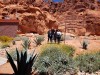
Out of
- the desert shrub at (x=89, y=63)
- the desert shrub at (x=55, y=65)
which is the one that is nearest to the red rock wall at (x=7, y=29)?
the desert shrub at (x=89, y=63)

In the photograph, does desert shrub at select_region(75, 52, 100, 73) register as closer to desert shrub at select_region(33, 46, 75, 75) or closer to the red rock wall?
desert shrub at select_region(33, 46, 75, 75)

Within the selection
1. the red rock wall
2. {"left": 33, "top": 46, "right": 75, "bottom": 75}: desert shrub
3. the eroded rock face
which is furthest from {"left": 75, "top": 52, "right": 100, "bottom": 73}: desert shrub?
the eroded rock face

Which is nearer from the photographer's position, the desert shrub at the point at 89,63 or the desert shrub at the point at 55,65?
the desert shrub at the point at 55,65

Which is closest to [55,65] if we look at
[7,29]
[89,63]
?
[89,63]

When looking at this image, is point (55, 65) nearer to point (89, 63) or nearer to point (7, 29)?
point (89, 63)

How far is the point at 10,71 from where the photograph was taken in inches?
444

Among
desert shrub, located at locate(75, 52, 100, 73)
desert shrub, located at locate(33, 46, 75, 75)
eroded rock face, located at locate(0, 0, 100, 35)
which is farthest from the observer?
eroded rock face, located at locate(0, 0, 100, 35)

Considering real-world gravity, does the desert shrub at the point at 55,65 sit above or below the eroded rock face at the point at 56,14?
above

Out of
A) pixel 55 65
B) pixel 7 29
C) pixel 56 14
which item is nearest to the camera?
pixel 55 65

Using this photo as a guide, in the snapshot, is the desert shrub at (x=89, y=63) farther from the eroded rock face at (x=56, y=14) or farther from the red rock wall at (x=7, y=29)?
the eroded rock face at (x=56, y=14)

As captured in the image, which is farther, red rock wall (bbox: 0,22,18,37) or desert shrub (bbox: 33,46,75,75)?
red rock wall (bbox: 0,22,18,37)

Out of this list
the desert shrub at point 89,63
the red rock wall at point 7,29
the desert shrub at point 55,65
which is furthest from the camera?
the red rock wall at point 7,29

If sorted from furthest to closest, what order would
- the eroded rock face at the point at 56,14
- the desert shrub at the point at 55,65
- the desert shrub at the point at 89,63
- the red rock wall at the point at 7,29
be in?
the eroded rock face at the point at 56,14 → the red rock wall at the point at 7,29 → the desert shrub at the point at 89,63 → the desert shrub at the point at 55,65

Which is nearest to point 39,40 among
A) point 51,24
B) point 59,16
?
point 51,24
